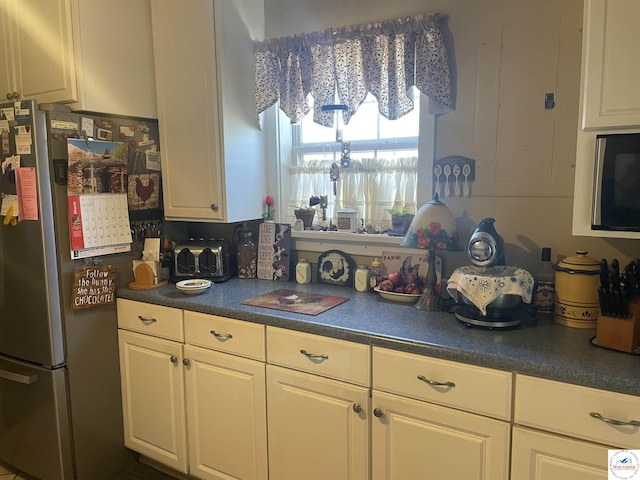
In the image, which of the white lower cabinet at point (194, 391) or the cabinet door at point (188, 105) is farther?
the cabinet door at point (188, 105)

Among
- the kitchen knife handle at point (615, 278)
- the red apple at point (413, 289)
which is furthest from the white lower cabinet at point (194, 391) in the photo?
the kitchen knife handle at point (615, 278)

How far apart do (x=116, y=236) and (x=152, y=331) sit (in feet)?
1.62

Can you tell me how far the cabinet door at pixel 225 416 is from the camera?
6.68 ft

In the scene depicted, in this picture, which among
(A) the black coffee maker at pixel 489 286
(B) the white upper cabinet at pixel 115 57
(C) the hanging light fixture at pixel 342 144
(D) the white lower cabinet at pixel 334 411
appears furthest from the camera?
(C) the hanging light fixture at pixel 342 144

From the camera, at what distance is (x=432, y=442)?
5.34 ft

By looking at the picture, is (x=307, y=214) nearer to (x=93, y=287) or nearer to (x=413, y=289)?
(x=413, y=289)

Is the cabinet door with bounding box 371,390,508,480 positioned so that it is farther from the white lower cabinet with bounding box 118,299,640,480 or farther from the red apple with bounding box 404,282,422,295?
the red apple with bounding box 404,282,422,295

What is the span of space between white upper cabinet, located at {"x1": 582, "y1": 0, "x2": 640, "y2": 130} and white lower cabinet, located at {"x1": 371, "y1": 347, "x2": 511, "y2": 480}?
838 mm

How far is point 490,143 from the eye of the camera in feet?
6.62

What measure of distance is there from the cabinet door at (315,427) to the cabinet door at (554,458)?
51 centimetres

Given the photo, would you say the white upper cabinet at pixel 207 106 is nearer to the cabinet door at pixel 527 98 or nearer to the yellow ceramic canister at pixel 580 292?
the cabinet door at pixel 527 98

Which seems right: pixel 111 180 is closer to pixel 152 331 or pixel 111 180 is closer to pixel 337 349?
pixel 152 331

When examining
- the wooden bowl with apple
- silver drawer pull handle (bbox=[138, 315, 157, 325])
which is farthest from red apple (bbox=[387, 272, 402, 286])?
silver drawer pull handle (bbox=[138, 315, 157, 325])

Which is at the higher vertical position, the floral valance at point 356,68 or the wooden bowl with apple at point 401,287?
the floral valance at point 356,68
